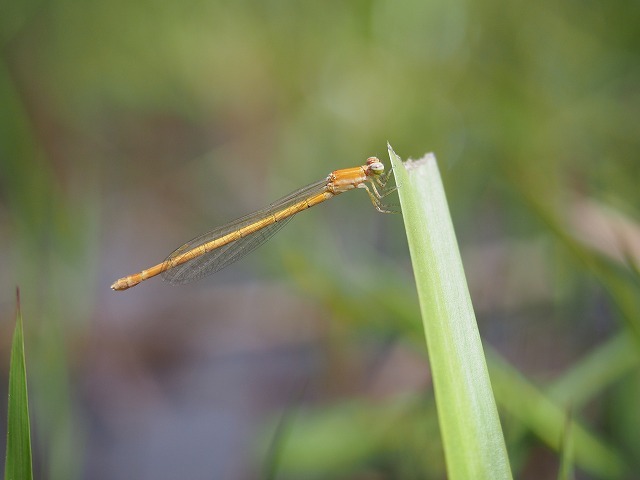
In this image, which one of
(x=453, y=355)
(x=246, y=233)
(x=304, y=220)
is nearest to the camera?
(x=453, y=355)

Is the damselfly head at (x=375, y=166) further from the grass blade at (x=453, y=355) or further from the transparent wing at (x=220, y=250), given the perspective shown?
the grass blade at (x=453, y=355)

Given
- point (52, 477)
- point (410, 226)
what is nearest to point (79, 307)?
point (52, 477)

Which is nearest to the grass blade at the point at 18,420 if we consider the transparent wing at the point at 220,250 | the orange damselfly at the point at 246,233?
the orange damselfly at the point at 246,233

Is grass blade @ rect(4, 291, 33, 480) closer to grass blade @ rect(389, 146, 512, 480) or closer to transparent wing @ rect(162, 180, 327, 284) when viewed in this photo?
grass blade @ rect(389, 146, 512, 480)

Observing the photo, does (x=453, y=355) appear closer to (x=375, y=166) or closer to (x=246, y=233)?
(x=375, y=166)

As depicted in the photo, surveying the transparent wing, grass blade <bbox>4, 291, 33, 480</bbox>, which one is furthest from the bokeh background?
grass blade <bbox>4, 291, 33, 480</bbox>

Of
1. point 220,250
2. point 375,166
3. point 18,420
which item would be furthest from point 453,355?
point 220,250
